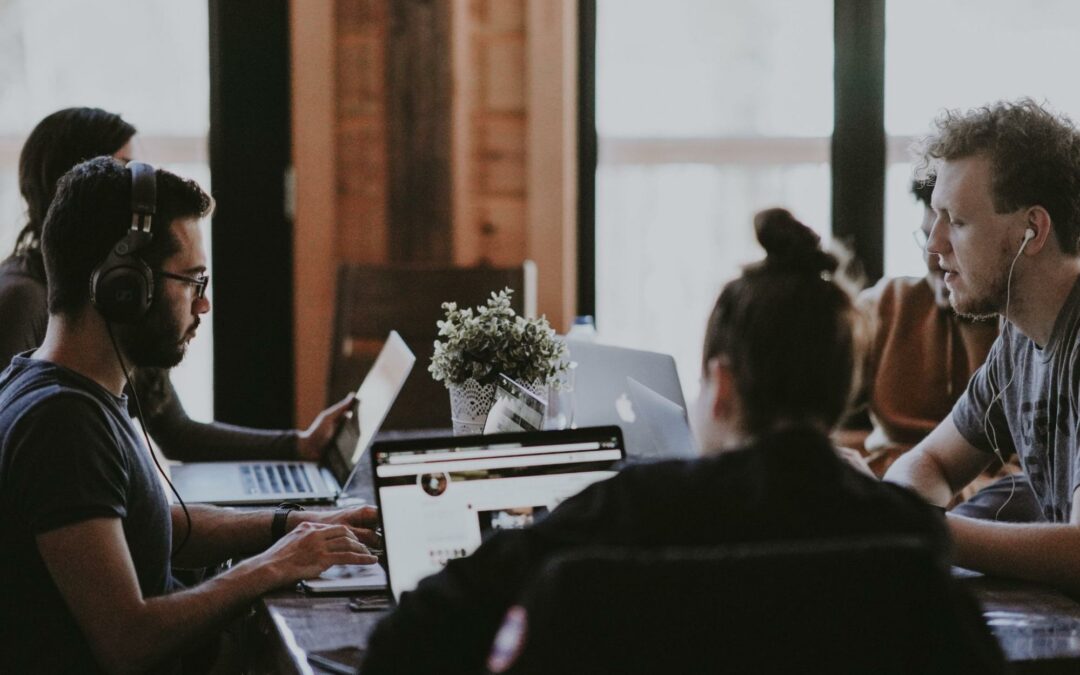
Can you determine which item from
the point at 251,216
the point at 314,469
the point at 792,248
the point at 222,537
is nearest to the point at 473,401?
the point at 222,537

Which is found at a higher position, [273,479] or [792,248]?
[792,248]

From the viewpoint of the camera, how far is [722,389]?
1.02m

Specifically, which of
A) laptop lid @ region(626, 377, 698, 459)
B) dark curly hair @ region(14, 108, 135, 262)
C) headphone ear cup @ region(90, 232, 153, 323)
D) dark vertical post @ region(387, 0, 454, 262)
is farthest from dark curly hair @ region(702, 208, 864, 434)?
dark vertical post @ region(387, 0, 454, 262)

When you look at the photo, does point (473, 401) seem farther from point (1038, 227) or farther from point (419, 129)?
point (419, 129)

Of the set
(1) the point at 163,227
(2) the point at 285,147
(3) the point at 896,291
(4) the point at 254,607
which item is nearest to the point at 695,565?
(4) the point at 254,607

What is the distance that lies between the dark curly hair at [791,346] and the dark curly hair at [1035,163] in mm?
868

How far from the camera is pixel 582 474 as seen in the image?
4.84 feet

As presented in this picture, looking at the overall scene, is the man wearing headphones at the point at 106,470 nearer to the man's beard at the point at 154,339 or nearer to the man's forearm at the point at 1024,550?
the man's beard at the point at 154,339

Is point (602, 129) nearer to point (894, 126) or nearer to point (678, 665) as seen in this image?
point (894, 126)

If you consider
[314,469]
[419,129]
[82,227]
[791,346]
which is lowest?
[314,469]

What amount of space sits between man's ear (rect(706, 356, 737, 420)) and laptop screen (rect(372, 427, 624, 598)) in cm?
41

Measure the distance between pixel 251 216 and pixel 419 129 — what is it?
57cm

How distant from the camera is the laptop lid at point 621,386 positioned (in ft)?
5.99

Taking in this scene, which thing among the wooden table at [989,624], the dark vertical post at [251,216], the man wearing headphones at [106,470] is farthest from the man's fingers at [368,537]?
the dark vertical post at [251,216]
